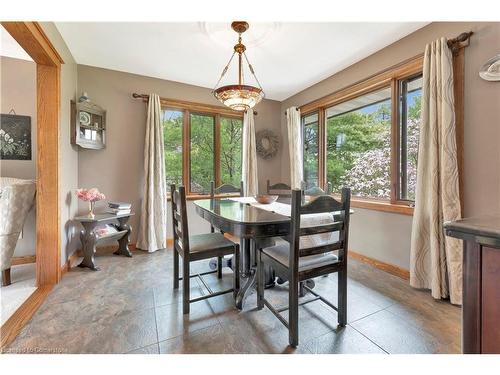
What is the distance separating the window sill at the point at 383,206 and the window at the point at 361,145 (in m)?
0.12

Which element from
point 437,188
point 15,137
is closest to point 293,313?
point 437,188

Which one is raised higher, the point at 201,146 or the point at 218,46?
the point at 218,46

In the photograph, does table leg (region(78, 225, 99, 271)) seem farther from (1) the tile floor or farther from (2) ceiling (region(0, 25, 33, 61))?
(2) ceiling (region(0, 25, 33, 61))

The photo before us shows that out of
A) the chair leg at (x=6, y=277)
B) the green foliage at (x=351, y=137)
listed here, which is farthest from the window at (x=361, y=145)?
the chair leg at (x=6, y=277)

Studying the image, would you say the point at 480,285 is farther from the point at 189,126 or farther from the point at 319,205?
the point at 189,126

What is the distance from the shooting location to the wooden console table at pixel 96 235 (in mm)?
2527

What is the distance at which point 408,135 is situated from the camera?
2.44 m

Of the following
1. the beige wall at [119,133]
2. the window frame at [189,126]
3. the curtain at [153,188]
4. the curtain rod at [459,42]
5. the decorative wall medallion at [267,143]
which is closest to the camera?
the curtain rod at [459,42]

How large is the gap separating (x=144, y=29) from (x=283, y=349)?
2.86 m

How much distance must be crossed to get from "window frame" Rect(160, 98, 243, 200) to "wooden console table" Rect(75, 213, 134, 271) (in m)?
0.99

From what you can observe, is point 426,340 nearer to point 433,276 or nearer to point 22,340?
point 433,276

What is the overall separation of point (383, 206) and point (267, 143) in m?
2.22

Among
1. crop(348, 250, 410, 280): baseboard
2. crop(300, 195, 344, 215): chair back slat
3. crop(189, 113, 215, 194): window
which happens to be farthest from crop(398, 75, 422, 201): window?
crop(189, 113, 215, 194): window

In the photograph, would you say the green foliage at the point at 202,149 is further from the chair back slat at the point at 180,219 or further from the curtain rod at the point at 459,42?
the curtain rod at the point at 459,42
